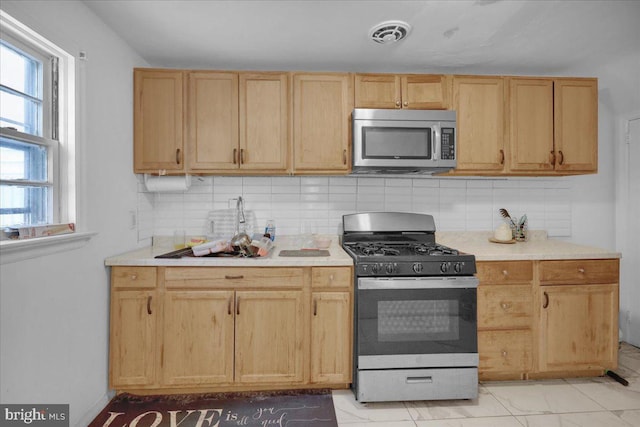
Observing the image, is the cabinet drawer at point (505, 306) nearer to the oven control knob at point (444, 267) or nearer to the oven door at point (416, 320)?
the oven door at point (416, 320)

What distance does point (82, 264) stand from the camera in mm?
1753

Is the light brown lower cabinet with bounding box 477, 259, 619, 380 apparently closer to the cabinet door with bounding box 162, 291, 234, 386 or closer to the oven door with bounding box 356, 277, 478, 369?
the oven door with bounding box 356, 277, 478, 369

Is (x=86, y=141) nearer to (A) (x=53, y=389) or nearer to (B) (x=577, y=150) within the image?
(A) (x=53, y=389)

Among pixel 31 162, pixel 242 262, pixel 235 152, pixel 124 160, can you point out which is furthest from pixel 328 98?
pixel 31 162

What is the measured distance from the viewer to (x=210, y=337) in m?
2.03

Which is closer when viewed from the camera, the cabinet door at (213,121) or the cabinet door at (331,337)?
the cabinet door at (331,337)

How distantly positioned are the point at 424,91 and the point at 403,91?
0.16 m

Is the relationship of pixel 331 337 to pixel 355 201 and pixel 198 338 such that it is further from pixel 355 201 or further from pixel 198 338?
pixel 355 201

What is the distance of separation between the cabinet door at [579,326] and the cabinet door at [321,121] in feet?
5.69

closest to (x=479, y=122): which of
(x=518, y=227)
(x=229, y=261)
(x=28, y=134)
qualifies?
(x=518, y=227)

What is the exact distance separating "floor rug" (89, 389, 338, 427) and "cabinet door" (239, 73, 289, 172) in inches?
60.9

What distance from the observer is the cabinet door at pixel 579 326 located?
219cm

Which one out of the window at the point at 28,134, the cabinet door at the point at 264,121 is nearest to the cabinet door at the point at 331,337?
the cabinet door at the point at 264,121

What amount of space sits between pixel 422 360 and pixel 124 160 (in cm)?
235
